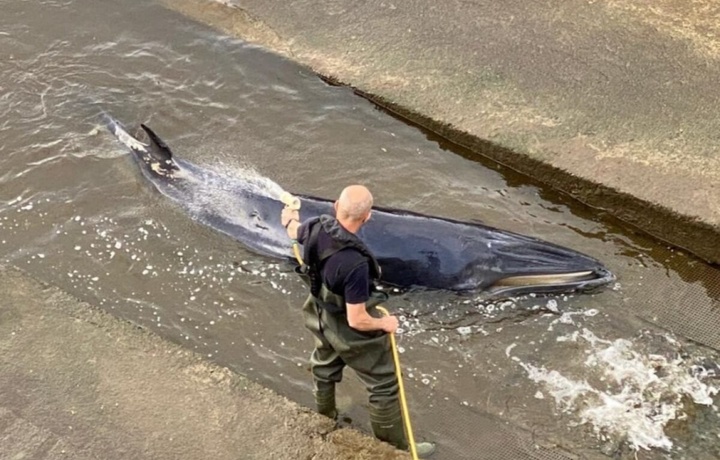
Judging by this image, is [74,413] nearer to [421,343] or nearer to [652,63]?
[421,343]

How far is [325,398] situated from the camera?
4668mm

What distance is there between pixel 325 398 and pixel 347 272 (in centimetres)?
124

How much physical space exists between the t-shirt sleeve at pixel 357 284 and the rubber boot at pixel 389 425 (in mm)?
853

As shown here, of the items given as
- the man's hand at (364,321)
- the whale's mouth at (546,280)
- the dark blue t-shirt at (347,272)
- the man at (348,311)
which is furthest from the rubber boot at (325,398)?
the whale's mouth at (546,280)

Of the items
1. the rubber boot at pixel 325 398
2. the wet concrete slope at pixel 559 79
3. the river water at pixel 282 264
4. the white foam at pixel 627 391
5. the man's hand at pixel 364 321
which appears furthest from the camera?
the wet concrete slope at pixel 559 79

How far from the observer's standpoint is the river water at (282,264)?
5.10 meters

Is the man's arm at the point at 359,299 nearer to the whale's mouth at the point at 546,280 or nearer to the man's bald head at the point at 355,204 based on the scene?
the man's bald head at the point at 355,204

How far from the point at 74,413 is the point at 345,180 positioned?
10.4 feet

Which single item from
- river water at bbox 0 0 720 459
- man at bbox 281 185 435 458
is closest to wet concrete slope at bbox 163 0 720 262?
river water at bbox 0 0 720 459

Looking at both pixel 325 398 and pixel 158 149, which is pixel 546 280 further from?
pixel 158 149

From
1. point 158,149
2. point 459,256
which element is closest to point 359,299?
point 459,256

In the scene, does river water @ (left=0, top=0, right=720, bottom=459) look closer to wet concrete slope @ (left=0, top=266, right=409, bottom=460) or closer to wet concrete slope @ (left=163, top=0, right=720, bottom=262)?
wet concrete slope @ (left=163, top=0, right=720, bottom=262)

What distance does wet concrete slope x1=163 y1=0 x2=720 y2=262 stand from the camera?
20.6 ft

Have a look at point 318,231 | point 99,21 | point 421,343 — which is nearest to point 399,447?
point 421,343
